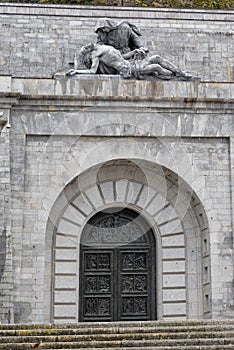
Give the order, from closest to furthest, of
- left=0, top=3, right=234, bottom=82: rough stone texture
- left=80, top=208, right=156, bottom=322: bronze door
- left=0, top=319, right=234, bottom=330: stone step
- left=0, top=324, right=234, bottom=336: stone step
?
left=0, top=324, right=234, bottom=336: stone step
left=0, top=319, right=234, bottom=330: stone step
left=80, top=208, right=156, bottom=322: bronze door
left=0, top=3, right=234, bottom=82: rough stone texture

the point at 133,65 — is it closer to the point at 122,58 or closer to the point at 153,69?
the point at 122,58

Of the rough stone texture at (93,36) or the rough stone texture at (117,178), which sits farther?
the rough stone texture at (93,36)

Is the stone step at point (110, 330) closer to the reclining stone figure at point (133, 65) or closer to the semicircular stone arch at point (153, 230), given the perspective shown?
the semicircular stone arch at point (153, 230)

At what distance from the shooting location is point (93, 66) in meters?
18.0

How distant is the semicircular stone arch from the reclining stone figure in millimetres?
2198

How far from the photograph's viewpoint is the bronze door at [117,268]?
17797 millimetres

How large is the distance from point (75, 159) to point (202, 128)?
3125mm

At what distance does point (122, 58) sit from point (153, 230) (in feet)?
13.9

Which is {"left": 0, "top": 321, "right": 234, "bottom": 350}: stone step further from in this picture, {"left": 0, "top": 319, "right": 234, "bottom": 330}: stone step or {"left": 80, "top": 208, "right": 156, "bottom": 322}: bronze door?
{"left": 80, "top": 208, "right": 156, "bottom": 322}: bronze door

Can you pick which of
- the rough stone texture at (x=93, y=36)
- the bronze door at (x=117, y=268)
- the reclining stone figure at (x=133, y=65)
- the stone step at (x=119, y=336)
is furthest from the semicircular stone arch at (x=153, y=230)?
the stone step at (x=119, y=336)

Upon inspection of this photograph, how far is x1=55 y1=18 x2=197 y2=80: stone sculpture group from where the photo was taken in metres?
18.0

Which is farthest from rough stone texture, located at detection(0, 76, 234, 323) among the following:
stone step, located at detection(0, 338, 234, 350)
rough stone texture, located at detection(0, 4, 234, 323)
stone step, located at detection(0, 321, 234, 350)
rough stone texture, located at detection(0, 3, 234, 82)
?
stone step, located at detection(0, 338, 234, 350)

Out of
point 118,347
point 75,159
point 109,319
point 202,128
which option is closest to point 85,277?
point 109,319

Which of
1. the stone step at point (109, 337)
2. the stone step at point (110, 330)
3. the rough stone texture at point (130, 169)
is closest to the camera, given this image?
the stone step at point (109, 337)
